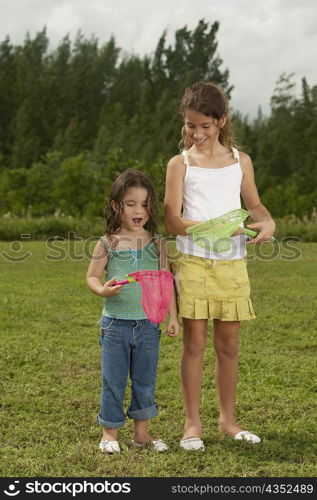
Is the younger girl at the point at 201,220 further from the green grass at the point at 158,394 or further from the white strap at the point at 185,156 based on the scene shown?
the green grass at the point at 158,394

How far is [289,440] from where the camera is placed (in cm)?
362

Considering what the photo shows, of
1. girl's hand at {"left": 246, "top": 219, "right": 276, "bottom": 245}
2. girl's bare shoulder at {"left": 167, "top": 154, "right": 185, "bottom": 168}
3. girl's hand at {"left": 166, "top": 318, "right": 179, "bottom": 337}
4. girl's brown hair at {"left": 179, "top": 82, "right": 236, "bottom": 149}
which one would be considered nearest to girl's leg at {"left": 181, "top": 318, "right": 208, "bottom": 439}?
girl's hand at {"left": 166, "top": 318, "right": 179, "bottom": 337}

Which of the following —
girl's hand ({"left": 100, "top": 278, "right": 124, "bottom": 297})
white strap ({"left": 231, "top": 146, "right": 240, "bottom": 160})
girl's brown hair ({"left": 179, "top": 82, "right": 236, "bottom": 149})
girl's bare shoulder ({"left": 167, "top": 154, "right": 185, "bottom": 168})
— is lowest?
girl's hand ({"left": 100, "top": 278, "right": 124, "bottom": 297})

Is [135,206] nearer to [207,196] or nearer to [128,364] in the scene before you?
[207,196]

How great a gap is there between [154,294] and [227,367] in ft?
1.94

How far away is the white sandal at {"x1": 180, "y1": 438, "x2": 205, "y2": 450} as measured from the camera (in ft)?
11.3

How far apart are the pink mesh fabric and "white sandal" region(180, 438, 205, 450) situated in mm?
582

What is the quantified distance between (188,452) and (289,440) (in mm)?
515

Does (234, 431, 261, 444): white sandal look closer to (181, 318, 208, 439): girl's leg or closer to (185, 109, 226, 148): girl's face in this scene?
(181, 318, 208, 439): girl's leg

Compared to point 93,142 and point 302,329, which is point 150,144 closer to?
point 93,142

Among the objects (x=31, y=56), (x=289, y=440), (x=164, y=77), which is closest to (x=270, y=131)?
(x=164, y=77)

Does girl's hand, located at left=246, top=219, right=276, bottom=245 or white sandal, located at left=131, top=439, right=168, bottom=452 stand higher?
girl's hand, located at left=246, top=219, right=276, bottom=245

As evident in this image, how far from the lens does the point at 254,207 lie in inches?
143

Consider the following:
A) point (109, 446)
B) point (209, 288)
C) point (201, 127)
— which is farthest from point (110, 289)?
point (201, 127)
